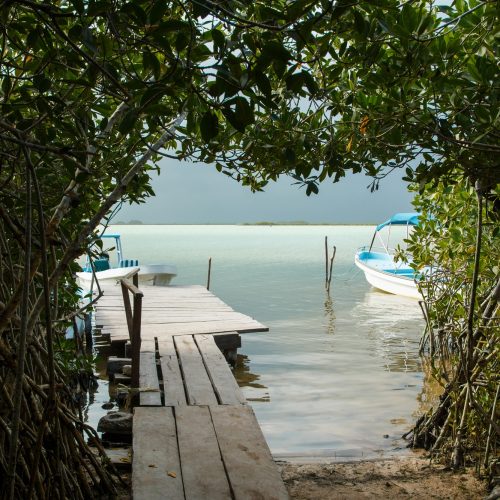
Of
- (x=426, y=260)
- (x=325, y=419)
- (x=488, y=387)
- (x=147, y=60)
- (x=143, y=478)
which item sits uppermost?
(x=147, y=60)

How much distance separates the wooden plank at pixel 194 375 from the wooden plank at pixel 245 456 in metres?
0.44

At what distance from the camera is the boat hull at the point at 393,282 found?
19.7 m

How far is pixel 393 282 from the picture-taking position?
2089cm

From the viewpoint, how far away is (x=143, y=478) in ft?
12.0

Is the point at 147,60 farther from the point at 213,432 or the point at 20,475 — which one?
the point at 213,432

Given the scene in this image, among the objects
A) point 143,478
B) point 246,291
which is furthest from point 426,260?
point 246,291

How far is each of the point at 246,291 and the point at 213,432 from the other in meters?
21.9

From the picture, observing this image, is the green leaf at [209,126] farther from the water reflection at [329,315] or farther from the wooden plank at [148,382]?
the water reflection at [329,315]

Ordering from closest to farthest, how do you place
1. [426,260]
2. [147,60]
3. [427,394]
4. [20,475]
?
1. [147,60]
2. [20,475]
3. [426,260]
4. [427,394]

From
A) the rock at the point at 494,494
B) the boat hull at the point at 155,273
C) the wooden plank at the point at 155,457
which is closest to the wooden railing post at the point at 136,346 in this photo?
the wooden plank at the point at 155,457

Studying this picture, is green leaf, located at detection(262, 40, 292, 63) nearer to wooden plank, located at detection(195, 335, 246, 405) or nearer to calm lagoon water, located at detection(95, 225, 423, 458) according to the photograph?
wooden plank, located at detection(195, 335, 246, 405)

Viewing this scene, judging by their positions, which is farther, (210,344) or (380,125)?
(210,344)

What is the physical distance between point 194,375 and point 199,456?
236cm

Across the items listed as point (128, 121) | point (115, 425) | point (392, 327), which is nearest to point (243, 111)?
point (128, 121)
